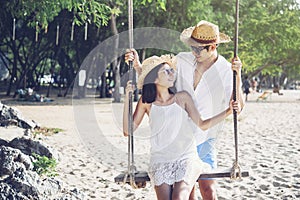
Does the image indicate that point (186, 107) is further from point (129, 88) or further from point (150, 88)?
point (129, 88)

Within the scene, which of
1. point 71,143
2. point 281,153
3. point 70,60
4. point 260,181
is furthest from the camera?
point 70,60

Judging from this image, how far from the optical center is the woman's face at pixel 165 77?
3711mm

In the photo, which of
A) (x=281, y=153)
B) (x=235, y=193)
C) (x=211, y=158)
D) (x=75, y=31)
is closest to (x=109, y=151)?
(x=281, y=153)

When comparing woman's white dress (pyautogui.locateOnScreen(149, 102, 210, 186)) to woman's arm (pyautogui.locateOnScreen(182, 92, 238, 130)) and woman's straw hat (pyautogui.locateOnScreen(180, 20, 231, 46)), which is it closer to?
woman's arm (pyautogui.locateOnScreen(182, 92, 238, 130))

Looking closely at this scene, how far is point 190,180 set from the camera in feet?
11.5

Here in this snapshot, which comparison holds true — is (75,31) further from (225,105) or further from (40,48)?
(225,105)

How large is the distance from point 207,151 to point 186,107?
418 mm

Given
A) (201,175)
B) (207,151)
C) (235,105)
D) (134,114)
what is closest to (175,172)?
(201,175)

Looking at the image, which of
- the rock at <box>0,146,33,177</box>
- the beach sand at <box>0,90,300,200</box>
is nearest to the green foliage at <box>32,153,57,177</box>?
the beach sand at <box>0,90,300,200</box>

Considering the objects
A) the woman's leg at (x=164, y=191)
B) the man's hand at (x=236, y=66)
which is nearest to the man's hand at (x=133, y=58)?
the man's hand at (x=236, y=66)

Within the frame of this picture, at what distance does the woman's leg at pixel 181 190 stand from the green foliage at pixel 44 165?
A: 149 inches

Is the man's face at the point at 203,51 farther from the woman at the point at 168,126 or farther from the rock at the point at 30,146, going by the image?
the rock at the point at 30,146

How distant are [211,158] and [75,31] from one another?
94.1ft

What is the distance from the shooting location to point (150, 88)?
3.68 m
